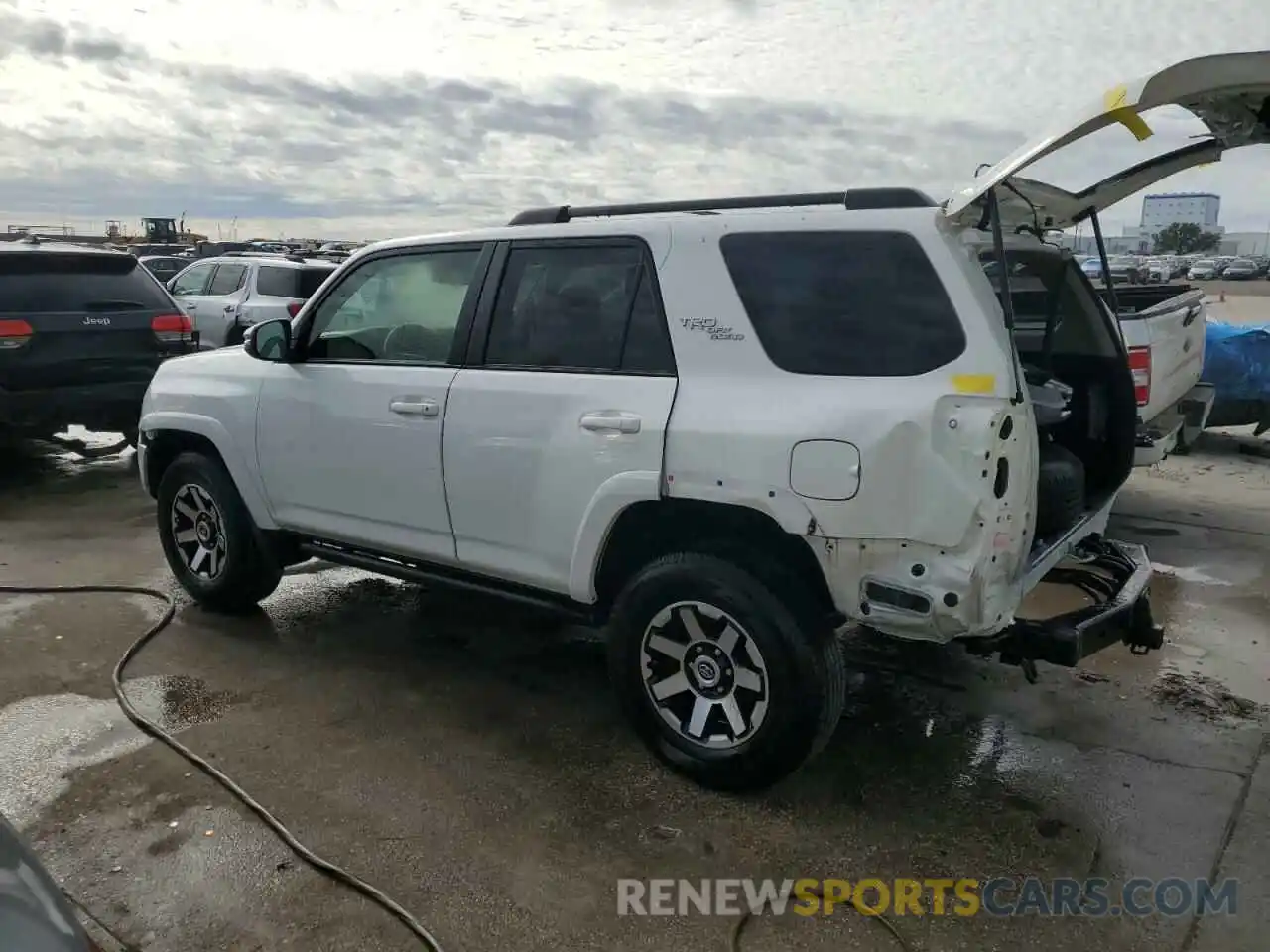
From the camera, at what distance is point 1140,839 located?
10.4 feet

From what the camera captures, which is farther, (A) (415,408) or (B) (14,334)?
(B) (14,334)

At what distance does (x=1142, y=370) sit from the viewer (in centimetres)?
582

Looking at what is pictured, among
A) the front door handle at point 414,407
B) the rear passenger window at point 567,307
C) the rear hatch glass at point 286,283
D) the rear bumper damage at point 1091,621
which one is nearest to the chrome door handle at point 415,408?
the front door handle at point 414,407

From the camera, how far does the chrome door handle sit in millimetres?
3949

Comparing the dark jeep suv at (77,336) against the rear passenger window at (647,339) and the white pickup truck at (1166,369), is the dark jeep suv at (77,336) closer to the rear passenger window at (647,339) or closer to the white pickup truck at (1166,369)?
the rear passenger window at (647,339)

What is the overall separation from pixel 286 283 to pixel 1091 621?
37.7 ft

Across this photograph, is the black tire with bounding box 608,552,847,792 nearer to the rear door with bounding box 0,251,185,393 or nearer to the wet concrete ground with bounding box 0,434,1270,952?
the wet concrete ground with bounding box 0,434,1270,952

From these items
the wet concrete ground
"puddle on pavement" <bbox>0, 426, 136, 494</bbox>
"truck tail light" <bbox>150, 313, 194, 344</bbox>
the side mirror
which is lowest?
"puddle on pavement" <bbox>0, 426, 136, 494</bbox>

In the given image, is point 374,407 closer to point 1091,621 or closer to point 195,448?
point 195,448

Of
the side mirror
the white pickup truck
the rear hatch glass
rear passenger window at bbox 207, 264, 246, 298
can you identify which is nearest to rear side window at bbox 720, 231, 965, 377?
the side mirror

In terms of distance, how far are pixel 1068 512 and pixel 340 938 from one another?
110 inches

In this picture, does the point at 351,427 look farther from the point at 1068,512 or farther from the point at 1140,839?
the point at 1140,839

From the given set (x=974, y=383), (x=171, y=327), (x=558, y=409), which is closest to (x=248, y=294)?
(x=171, y=327)

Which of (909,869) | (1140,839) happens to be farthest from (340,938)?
(1140,839)
